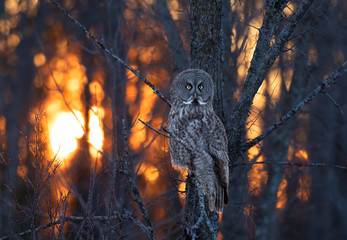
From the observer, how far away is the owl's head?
4293mm

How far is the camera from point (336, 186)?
1571 cm

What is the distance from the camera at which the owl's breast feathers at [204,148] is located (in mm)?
4339

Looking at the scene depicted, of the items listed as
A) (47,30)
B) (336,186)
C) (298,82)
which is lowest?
(298,82)

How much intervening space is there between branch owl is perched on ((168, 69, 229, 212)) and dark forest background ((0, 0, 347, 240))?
14 centimetres

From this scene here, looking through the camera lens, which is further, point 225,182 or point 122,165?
point 225,182

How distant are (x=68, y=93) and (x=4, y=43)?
4.28 meters

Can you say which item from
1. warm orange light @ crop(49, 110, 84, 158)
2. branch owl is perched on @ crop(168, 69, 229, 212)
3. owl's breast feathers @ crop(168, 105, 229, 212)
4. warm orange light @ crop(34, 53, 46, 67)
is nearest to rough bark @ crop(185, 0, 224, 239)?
branch owl is perched on @ crop(168, 69, 229, 212)

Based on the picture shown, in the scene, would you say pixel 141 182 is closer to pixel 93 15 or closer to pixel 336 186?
pixel 93 15

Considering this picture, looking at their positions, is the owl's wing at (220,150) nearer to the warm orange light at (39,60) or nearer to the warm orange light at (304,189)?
the warm orange light at (304,189)

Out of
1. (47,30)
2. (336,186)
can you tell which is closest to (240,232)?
(336,186)

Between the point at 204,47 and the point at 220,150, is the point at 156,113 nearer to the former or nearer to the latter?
the point at 220,150

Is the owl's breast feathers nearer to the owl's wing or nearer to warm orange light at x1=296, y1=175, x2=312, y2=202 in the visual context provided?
the owl's wing

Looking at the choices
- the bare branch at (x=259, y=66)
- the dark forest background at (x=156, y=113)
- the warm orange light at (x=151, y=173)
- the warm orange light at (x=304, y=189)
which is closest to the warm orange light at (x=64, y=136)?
the dark forest background at (x=156, y=113)

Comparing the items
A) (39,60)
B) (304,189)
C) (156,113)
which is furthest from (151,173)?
(39,60)
